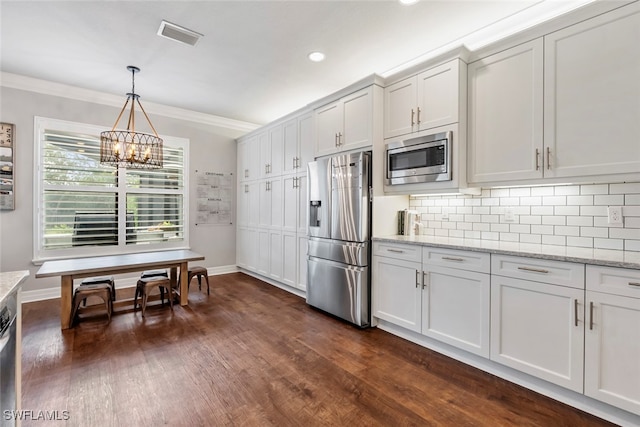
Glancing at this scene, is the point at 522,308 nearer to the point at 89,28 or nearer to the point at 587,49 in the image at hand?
the point at 587,49

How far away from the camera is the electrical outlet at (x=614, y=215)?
2.10 metres

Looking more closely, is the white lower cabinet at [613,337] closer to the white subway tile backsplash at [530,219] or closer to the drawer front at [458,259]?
the drawer front at [458,259]

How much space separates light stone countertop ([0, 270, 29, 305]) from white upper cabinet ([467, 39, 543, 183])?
291 cm

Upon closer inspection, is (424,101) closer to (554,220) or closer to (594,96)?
(594,96)

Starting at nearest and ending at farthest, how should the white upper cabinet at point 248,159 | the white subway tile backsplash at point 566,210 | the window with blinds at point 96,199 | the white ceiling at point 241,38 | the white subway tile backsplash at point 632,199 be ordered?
the white subway tile backsplash at point 632,199 < the white subway tile backsplash at point 566,210 < the white ceiling at point 241,38 < the window with blinds at point 96,199 < the white upper cabinet at point 248,159

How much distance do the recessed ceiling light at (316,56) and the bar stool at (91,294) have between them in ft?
10.7

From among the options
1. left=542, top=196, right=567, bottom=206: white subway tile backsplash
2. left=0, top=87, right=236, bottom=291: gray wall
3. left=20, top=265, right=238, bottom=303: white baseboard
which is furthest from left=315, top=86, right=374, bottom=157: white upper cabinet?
left=20, top=265, right=238, bottom=303: white baseboard

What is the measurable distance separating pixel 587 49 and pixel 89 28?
3941 mm

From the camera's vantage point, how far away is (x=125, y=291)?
4.39 m

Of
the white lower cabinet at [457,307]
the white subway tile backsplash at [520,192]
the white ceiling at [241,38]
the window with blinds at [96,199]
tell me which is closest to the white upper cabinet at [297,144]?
the white ceiling at [241,38]

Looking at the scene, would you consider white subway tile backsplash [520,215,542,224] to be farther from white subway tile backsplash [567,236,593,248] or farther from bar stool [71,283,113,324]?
bar stool [71,283,113,324]

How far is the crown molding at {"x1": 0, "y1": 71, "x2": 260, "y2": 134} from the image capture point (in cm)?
372

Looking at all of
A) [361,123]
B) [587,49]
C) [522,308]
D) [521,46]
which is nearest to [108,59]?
[361,123]

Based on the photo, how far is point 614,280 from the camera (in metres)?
1.69
